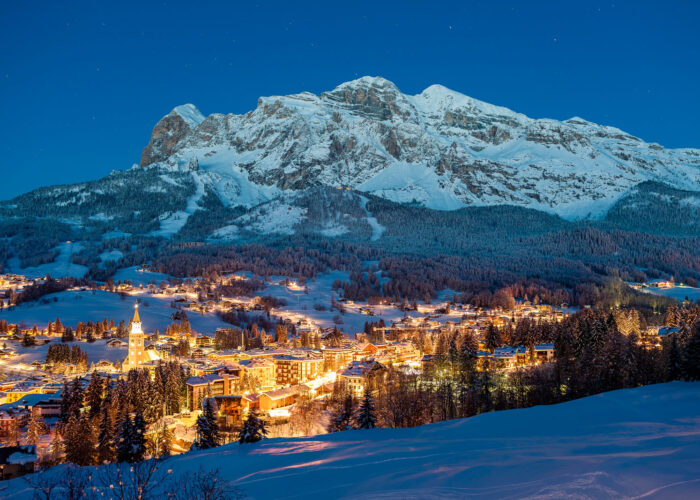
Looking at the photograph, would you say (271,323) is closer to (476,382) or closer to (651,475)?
(476,382)

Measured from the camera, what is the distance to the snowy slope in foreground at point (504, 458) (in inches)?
578

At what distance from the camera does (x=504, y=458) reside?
61.3 ft

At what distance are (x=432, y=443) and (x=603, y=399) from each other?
13767 millimetres

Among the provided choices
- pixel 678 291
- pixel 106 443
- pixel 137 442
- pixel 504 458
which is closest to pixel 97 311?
pixel 106 443

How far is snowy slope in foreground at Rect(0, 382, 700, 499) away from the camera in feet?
48.2

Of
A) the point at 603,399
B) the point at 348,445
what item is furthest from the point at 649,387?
the point at 348,445

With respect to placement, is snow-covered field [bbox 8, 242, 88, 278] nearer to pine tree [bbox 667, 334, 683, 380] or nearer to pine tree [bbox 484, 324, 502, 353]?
pine tree [bbox 484, 324, 502, 353]

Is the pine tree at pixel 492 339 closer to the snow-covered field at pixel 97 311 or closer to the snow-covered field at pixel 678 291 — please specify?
the snow-covered field at pixel 97 311

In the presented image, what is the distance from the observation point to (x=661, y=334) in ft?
213

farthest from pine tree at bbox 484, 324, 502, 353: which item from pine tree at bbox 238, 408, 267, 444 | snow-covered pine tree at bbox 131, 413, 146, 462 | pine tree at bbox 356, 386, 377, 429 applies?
snow-covered pine tree at bbox 131, 413, 146, 462

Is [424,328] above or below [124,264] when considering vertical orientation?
below

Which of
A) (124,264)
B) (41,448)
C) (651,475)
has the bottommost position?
(41,448)

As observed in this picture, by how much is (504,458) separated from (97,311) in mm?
99251

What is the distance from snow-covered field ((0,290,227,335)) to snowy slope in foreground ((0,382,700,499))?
77.1m
